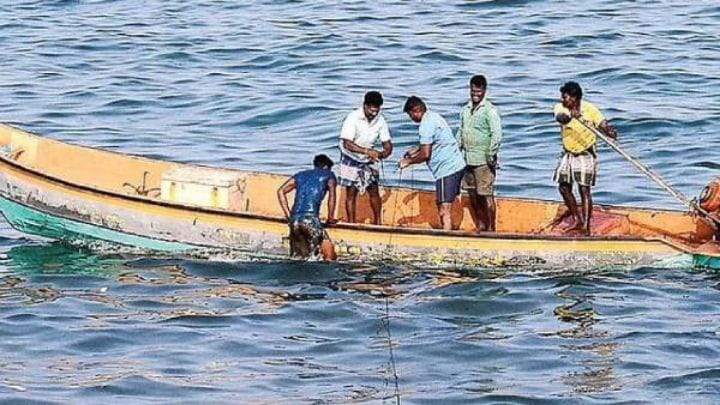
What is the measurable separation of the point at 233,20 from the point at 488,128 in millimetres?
21631

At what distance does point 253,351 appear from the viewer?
16.6 metres

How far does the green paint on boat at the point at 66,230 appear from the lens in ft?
65.6

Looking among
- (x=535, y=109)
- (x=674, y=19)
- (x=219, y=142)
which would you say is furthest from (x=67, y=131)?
(x=674, y=19)

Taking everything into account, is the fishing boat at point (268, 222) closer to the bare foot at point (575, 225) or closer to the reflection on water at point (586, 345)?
the bare foot at point (575, 225)

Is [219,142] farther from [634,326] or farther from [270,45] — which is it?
[634,326]

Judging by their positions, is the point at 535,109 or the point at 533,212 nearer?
the point at 533,212

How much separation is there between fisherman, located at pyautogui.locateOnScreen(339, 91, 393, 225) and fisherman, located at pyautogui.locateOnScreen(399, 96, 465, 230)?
0.36 meters

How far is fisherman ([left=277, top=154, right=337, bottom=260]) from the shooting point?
62.4 ft

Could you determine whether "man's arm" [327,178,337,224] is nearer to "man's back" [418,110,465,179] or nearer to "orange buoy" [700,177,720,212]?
"man's back" [418,110,465,179]

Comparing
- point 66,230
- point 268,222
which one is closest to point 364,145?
point 268,222

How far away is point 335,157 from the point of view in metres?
26.8

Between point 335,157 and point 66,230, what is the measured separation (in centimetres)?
726

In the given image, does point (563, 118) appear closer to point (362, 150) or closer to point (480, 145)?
point (480, 145)

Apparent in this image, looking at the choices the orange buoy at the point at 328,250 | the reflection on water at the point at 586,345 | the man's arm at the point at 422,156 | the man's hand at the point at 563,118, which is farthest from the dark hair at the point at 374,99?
the reflection on water at the point at 586,345
